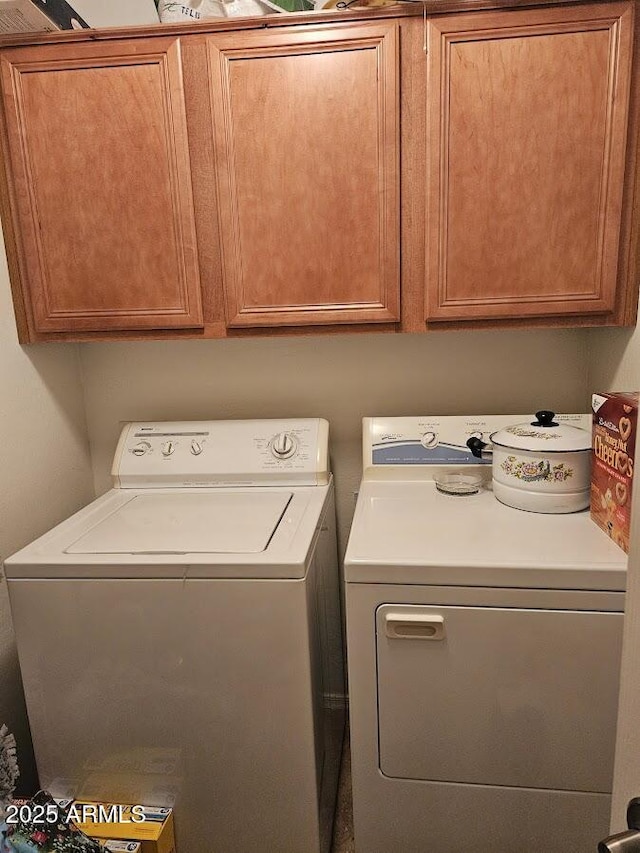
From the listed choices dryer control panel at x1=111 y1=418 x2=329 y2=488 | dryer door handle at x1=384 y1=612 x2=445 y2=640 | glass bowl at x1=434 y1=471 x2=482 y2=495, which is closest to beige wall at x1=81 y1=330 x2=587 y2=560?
dryer control panel at x1=111 y1=418 x2=329 y2=488

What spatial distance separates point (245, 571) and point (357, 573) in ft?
0.80

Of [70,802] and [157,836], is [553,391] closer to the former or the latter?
[157,836]

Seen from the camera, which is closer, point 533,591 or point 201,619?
point 533,591

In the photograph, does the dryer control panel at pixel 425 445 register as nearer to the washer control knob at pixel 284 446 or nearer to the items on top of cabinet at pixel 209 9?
the washer control knob at pixel 284 446

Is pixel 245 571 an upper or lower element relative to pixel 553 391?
lower

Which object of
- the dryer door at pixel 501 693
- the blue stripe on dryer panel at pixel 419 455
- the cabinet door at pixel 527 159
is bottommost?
the dryer door at pixel 501 693

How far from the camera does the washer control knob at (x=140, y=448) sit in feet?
5.87

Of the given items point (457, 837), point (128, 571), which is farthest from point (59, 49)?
point (457, 837)

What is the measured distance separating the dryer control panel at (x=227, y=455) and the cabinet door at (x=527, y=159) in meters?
0.58

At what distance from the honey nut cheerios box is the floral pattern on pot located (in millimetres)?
69

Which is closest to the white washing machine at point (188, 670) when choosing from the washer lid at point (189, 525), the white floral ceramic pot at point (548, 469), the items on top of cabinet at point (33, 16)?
the washer lid at point (189, 525)

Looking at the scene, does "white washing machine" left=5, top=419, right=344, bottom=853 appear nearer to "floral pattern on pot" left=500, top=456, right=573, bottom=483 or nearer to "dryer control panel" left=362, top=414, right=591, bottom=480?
"dryer control panel" left=362, top=414, right=591, bottom=480

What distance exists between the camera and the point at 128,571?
1.24 m

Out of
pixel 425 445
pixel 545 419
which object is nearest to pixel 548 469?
pixel 545 419
